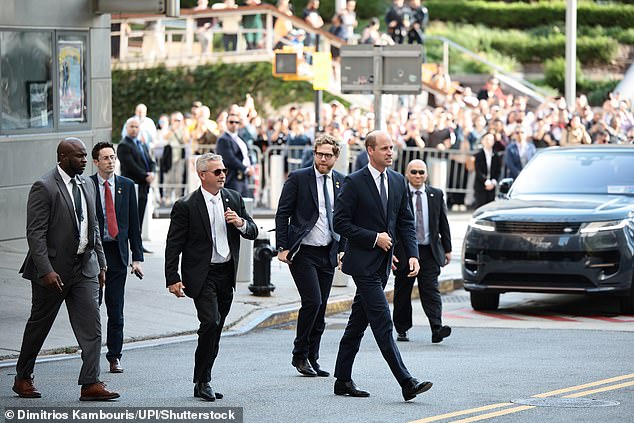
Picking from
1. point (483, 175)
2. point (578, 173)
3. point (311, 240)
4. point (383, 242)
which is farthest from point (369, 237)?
point (483, 175)

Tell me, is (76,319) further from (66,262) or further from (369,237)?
(369,237)

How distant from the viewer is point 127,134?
798 inches

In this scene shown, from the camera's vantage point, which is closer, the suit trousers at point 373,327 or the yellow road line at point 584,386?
the suit trousers at point 373,327

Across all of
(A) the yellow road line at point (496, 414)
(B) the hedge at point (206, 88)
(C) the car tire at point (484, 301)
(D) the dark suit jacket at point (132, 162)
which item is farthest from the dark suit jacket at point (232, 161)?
(B) the hedge at point (206, 88)

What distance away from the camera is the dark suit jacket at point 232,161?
21266 mm

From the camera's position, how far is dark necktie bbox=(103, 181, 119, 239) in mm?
12141

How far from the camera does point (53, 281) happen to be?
34.3 ft

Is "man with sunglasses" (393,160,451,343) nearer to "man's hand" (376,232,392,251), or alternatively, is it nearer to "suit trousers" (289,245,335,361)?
"suit trousers" (289,245,335,361)

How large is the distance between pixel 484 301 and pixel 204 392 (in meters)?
6.90

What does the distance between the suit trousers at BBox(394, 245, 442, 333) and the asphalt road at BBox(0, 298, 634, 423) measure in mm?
266

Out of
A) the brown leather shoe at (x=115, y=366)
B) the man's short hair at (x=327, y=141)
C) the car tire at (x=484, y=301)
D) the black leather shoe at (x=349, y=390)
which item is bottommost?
the car tire at (x=484, y=301)

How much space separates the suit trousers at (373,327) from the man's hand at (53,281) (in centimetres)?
203

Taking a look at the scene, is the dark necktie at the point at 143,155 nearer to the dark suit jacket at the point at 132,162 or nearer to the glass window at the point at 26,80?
the dark suit jacket at the point at 132,162

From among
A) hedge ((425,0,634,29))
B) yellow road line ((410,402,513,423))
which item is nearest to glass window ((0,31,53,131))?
yellow road line ((410,402,513,423))
